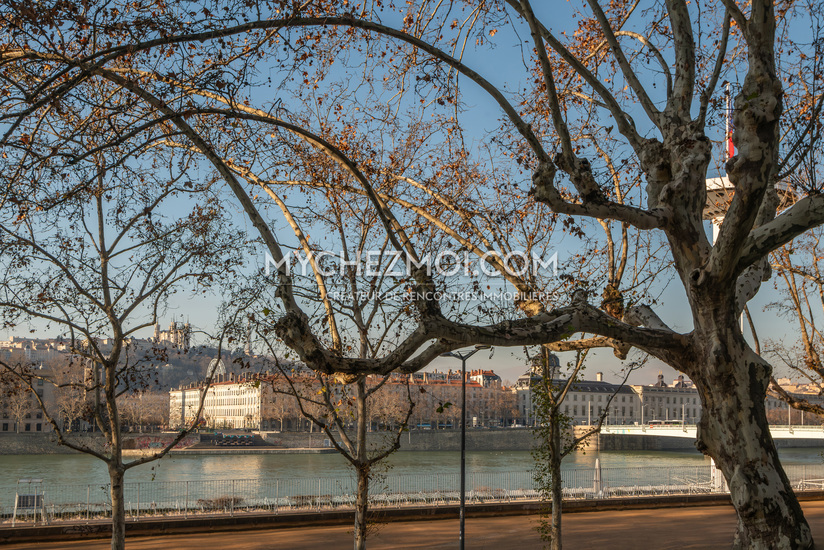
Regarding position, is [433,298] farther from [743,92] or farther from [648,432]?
[648,432]

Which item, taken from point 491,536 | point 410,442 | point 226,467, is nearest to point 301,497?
point 491,536

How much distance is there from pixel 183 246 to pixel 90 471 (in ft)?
100

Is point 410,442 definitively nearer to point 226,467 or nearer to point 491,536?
point 226,467

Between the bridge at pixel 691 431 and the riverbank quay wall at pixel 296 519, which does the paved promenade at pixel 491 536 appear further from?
the bridge at pixel 691 431

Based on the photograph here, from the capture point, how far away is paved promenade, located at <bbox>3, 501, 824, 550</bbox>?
1545 cm

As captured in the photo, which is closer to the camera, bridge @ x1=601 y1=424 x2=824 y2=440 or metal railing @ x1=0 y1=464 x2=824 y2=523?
metal railing @ x1=0 y1=464 x2=824 y2=523

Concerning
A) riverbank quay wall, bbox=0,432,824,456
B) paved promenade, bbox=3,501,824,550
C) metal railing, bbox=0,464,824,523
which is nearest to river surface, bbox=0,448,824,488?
riverbank quay wall, bbox=0,432,824,456

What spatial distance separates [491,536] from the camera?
17109 millimetres

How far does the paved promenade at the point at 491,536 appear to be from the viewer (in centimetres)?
1545

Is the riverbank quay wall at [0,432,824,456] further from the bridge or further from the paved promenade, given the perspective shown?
the paved promenade

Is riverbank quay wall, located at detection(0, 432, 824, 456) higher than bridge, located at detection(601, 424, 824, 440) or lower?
lower

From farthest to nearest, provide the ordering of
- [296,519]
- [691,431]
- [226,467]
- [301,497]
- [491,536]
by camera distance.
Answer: [691,431], [226,467], [301,497], [296,519], [491,536]

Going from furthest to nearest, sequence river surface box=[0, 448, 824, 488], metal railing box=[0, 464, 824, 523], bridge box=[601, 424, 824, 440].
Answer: bridge box=[601, 424, 824, 440] → river surface box=[0, 448, 824, 488] → metal railing box=[0, 464, 824, 523]

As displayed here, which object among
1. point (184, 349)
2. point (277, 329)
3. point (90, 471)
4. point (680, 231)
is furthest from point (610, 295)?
point (90, 471)
